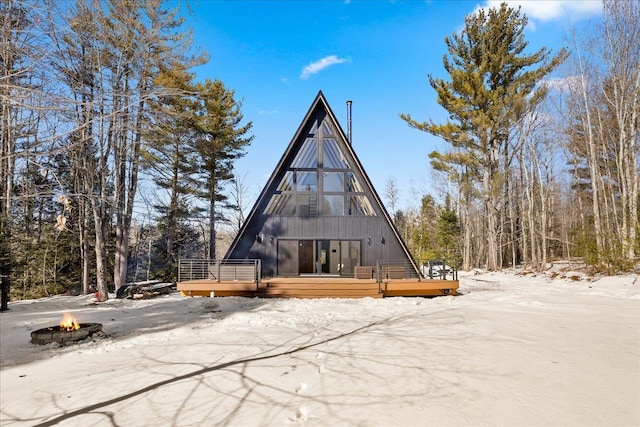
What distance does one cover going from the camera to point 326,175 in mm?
12508

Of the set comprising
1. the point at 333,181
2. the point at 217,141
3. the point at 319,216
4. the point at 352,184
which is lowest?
the point at 319,216

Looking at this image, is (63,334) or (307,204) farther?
(307,204)

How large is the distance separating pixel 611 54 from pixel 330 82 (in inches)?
507

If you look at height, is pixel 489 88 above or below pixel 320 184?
above

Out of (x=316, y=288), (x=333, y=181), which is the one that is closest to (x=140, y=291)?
(x=316, y=288)

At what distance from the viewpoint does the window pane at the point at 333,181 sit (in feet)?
40.8

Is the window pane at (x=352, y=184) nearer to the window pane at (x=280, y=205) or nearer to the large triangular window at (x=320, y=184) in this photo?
the large triangular window at (x=320, y=184)

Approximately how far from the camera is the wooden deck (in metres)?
10.1

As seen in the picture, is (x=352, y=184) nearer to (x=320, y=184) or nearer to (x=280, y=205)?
(x=320, y=184)

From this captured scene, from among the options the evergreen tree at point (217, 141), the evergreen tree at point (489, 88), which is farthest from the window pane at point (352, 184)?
the evergreen tree at point (489, 88)

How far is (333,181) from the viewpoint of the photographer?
12500mm

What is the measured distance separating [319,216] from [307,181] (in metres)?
1.48

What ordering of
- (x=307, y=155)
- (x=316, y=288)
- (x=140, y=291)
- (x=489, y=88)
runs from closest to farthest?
(x=316, y=288) < (x=140, y=291) < (x=307, y=155) < (x=489, y=88)

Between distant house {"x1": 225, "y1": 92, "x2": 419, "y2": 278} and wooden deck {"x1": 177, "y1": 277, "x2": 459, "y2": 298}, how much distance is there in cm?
160
